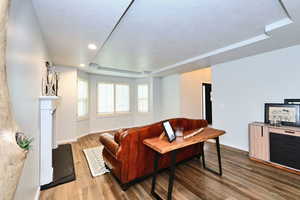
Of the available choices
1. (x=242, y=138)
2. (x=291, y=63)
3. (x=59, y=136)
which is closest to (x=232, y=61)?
(x=291, y=63)

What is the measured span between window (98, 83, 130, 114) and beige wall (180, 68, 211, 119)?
2.72 m

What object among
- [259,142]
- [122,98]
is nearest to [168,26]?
[259,142]

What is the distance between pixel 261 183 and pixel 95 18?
11.7 ft

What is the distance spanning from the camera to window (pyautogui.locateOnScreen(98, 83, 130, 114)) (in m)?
5.78

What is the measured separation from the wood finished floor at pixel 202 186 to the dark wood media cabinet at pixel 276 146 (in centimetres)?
17

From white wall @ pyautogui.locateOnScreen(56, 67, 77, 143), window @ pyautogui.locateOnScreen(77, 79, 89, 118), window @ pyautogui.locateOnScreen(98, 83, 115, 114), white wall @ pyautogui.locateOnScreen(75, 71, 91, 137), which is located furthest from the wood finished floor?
window @ pyautogui.locateOnScreen(98, 83, 115, 114)

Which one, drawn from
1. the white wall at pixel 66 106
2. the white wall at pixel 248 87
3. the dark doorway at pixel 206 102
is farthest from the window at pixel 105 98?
the white wall at pixel 248 87

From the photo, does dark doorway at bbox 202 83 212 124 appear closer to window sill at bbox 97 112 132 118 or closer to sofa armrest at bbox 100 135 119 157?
window sill at bbox 97 112 132 118

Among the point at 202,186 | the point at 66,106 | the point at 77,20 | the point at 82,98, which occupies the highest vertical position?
the point at 77,20

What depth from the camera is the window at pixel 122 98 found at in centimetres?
625

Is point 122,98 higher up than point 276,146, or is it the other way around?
point 122,98

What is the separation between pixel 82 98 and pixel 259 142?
17.8 ft

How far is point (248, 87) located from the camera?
3.38 meters

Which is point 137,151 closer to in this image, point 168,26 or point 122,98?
point 168,26
